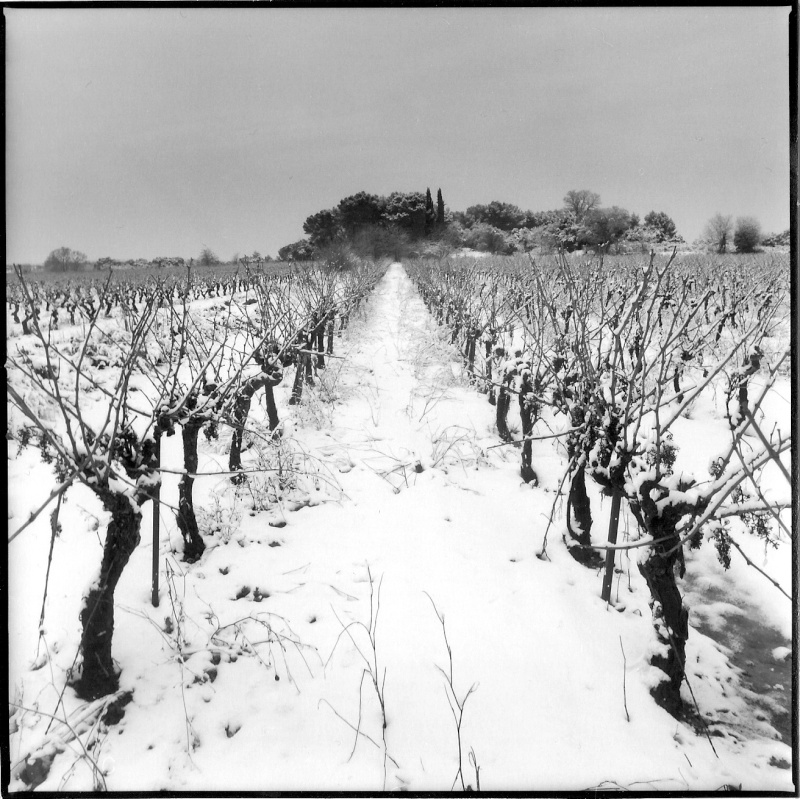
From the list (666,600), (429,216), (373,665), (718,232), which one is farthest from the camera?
(429,216)

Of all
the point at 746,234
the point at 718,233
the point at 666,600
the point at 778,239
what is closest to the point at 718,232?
the point at 718,233

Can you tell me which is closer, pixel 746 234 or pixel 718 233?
pixel 746 234

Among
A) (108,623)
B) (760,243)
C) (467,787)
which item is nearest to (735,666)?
(467,787)

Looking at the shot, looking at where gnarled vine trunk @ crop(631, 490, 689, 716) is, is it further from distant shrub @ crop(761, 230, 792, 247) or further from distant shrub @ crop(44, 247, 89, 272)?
distant shrub @ crop(44, 247, 89, 272)

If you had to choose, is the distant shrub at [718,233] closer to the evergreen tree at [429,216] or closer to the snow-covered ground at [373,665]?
the evergreen tree at [429,216]

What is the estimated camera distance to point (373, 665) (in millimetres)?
2059

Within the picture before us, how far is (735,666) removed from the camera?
2.12 m

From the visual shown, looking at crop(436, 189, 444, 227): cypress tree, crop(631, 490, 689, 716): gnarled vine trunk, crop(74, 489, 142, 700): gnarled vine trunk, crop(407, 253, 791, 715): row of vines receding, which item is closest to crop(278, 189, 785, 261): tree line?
crop(436, 189, 444, 227): cypress tree

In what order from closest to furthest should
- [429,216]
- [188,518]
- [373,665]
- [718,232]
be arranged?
[373,665] → [718,232] → [188,518] → [429,216]

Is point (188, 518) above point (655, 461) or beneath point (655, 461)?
beneath

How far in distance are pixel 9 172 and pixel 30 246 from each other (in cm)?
31

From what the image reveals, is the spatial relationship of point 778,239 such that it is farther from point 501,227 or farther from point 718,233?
point 501,227

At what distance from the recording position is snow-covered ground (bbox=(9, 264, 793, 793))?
72.0 inches

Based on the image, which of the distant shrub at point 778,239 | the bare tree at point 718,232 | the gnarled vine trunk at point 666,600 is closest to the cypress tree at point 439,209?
the bare tree at point 718,232
